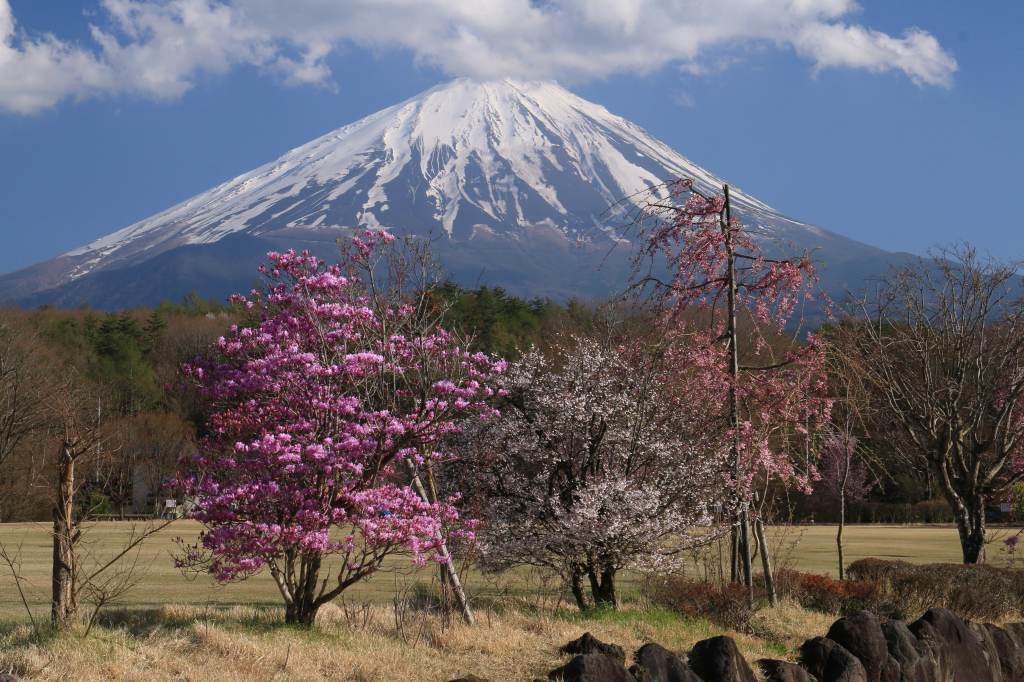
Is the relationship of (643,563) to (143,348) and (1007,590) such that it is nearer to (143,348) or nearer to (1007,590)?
(1007,590)

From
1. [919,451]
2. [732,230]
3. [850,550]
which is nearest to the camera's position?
[732,230]

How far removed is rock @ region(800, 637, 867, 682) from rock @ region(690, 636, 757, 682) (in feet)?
3.58

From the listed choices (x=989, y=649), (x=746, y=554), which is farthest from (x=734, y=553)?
(x=989, y=649)

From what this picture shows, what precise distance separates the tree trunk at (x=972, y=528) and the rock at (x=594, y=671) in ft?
39.5

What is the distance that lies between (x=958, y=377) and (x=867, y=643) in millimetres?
10154

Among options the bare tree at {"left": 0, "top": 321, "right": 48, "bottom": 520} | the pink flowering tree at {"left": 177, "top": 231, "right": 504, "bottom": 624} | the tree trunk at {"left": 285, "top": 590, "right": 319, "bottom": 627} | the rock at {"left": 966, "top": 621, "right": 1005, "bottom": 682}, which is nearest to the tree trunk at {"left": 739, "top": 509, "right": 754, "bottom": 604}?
the rock at {"left": 966, "top": 621, "right": 1005, "bottom": 682}

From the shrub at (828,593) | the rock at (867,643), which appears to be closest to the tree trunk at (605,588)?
the shrub at (828,593)

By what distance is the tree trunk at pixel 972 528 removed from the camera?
17.8 m

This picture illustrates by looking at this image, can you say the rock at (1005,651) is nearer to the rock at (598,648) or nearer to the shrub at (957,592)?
the shrub at (957,592)

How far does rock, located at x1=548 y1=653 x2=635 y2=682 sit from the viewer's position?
759 centimetres

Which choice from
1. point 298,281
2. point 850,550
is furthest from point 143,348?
point 298,281

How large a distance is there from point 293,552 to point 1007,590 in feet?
32.8

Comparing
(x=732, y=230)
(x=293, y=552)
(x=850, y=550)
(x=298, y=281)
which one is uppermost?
(x=732, y=230)

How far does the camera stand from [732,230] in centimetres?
1326
